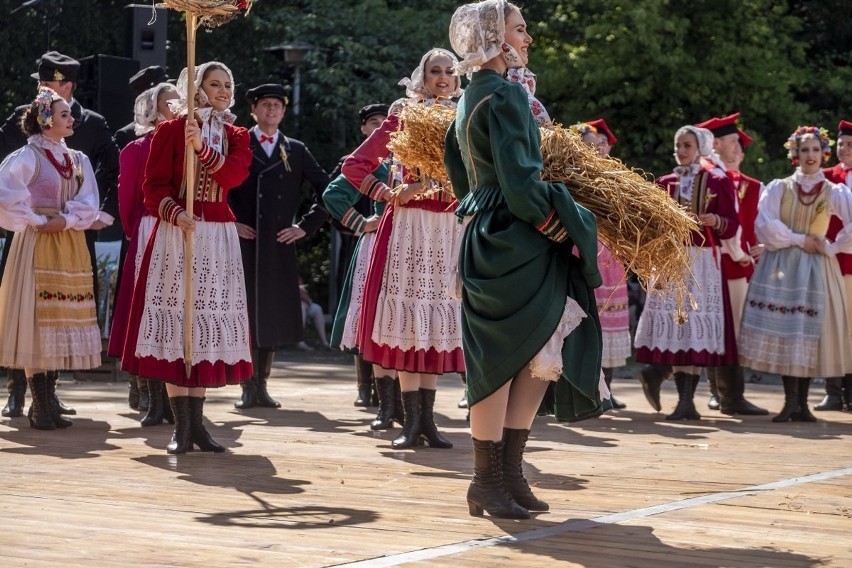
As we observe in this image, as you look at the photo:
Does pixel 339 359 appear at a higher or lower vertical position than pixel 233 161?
lower

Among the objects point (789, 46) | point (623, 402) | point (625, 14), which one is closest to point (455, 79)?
point (623, 402)

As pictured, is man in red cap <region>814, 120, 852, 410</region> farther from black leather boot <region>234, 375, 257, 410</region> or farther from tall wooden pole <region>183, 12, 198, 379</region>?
tall wooden pole <region>183, 12, 198, 379</region>

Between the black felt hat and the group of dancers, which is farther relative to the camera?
the black felt hat

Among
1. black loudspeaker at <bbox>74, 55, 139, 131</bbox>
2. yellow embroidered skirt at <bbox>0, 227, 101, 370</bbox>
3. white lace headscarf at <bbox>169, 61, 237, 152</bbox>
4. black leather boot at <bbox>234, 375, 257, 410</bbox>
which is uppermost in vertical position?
black loudspeaker at <bbox>74, 55, 139, 131</bbox>

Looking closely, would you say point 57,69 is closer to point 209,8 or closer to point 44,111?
point 44,111

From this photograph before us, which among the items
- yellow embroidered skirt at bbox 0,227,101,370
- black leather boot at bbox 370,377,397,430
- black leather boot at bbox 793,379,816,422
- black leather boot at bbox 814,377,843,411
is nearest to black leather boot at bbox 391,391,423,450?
black leather boot at bbox 370,377,397,430

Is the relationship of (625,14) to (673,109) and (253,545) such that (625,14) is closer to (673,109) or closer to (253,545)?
(673,109)

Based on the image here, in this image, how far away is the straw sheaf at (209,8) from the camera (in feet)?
23.2

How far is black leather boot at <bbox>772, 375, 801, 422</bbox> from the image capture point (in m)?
9.37

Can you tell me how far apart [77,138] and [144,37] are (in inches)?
151

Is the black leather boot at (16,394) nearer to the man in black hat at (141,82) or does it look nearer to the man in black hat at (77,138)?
the man in black hat at (77,138)

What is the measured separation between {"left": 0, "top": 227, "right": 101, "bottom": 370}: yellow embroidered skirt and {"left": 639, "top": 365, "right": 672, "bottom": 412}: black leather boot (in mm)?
3417

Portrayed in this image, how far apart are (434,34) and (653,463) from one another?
46.5 ft

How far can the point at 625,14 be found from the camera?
19.6 metres
